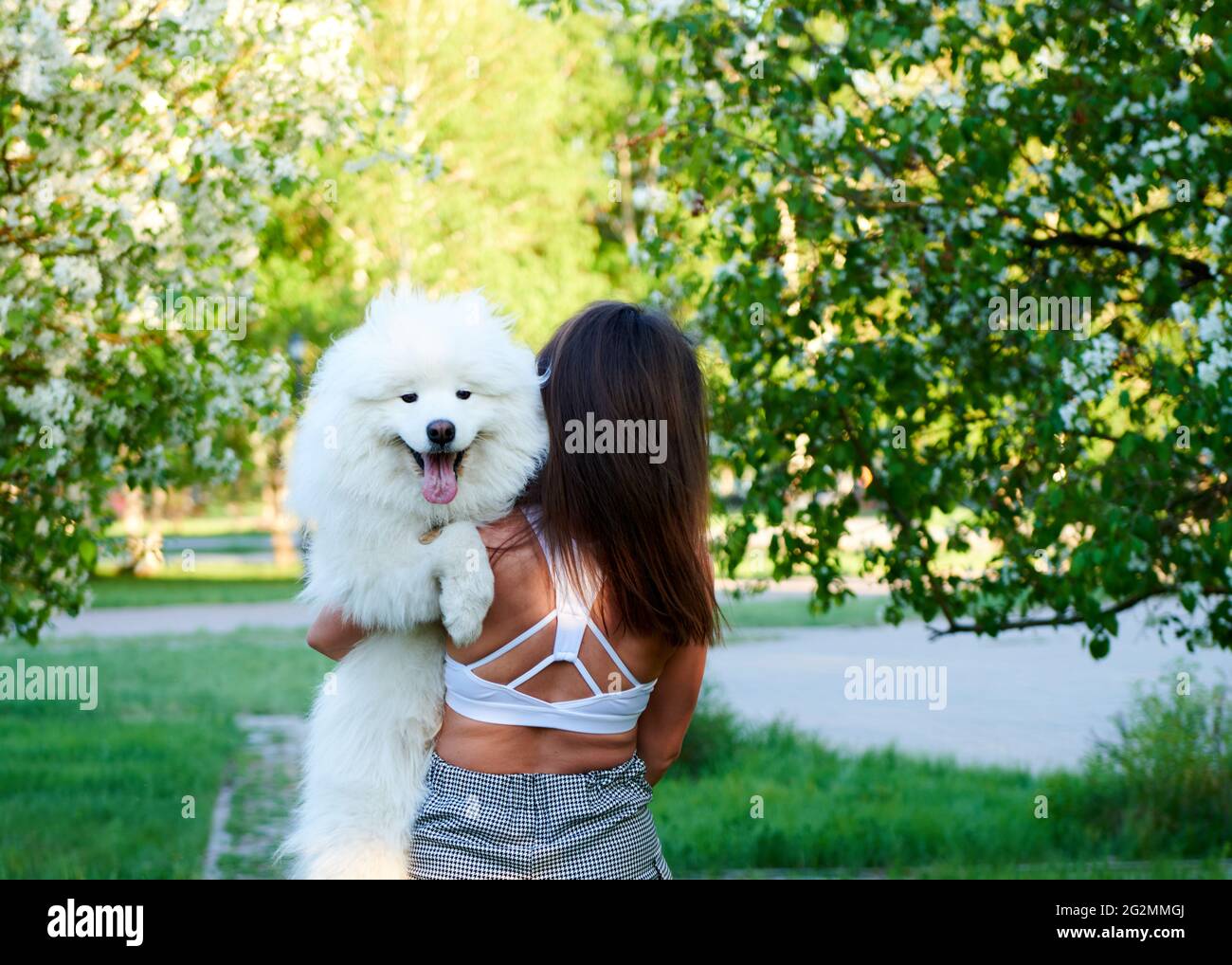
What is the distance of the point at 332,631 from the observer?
2609 millimetres

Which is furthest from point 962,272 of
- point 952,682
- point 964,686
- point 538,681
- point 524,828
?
point 952,682

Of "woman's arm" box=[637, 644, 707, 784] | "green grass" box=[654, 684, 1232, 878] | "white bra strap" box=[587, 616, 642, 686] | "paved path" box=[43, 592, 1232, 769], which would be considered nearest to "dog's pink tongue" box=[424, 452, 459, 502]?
"white bra strap" box=[587, 616, 642, 686]

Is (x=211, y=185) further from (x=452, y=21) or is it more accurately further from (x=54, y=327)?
(x=452, y=21)

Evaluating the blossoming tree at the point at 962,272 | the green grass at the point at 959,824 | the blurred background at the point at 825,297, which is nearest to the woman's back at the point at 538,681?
the blurred background at the point at 825,297

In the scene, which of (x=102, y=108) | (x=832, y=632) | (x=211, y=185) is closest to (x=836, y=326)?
(x=211, y=185)

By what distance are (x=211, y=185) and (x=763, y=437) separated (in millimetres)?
2548

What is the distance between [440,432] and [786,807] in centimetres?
568

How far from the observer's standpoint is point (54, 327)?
527 centimetres

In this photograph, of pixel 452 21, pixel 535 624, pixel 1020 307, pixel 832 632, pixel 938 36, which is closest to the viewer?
Result: pixel 535 624

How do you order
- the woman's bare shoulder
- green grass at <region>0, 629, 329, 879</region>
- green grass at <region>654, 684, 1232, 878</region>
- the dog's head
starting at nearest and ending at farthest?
the woman's bare shoulder, the dog's head, green grass at <region>654, 684, 1232, 878</region>, green grass at <region>0, 629, 329, 879</region>

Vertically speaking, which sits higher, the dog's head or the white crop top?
the dog's head

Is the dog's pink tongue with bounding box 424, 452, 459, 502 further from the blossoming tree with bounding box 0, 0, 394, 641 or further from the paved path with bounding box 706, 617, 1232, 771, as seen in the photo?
the paved path with bounding box 706, 617, 1232, 771

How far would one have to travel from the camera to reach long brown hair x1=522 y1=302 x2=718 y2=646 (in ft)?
7.77

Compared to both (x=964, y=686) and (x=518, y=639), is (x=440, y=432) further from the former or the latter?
(x=964, y=686)
